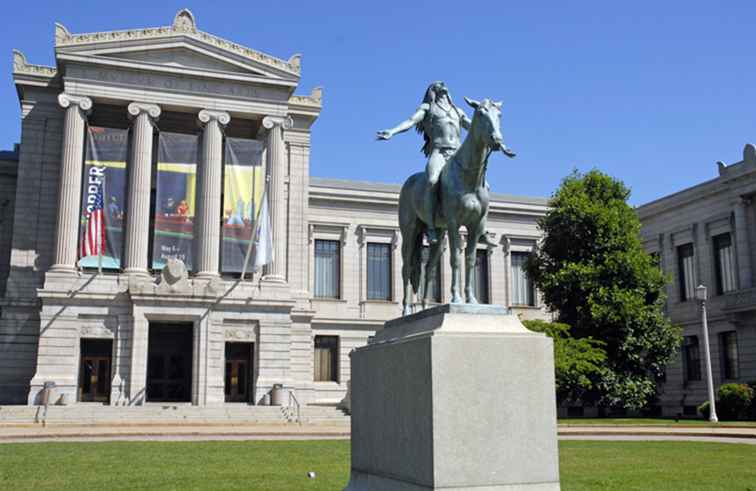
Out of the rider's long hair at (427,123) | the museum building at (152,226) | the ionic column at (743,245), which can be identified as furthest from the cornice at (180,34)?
the rider's long hair at (427,123)

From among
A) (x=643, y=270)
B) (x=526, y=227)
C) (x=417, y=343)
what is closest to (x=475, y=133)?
(x=417, y=343)

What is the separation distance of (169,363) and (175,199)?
9.34 metres

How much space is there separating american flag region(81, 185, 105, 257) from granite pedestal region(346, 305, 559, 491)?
36452 millimetres

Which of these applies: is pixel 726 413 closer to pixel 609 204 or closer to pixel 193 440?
pixel 609 204

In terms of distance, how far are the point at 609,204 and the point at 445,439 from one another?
37.3 m

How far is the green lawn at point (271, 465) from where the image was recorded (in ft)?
45.9

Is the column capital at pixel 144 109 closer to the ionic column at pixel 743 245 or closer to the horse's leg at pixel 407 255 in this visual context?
the ionic column at pixel 743 245

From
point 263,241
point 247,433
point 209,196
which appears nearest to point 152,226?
point 209,196

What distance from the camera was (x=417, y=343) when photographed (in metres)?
8.93

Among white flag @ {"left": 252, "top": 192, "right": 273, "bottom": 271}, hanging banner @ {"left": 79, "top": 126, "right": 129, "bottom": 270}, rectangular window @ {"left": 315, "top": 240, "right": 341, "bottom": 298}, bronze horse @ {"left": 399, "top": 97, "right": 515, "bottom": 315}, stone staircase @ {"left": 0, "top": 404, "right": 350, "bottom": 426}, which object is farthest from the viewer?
→ rectangular window @ {"left": 315, "top": 240, "right": 341, "bottom": 298}

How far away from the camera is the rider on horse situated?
10.8m

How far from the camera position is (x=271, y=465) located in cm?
1720

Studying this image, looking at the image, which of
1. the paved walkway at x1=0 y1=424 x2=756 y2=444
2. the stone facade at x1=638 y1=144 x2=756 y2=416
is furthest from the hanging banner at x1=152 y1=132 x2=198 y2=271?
the stone facade at x1=638 y1=144 x2=756 y2=416

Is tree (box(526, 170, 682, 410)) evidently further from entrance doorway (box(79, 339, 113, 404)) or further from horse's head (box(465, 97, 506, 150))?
horse's head (box(465, 97, 506, 150))
